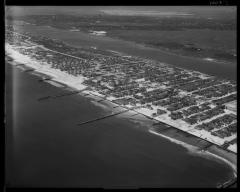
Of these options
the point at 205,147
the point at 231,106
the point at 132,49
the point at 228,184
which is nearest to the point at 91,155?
the point at 205,147

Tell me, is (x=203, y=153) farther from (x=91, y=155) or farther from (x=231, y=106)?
(x=231, y=106)

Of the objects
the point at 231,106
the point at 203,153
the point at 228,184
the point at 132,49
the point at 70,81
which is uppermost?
the point at 132,49

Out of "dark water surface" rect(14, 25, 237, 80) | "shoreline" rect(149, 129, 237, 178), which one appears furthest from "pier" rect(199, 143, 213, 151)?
"dark water surface" rect(14, 25, 237, 80)

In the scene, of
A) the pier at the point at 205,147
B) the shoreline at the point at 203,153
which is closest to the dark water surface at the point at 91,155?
the shoreline at the point at 203,153

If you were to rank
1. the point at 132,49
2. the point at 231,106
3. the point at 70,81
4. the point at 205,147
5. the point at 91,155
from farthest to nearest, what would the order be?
the point at 132,49, the point at 70,81, the point at 231,106, the point at 205,147, the point at 91,155

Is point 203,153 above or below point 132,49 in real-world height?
below

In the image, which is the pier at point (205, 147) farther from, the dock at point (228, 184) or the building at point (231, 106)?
the building at point (231, 106)
